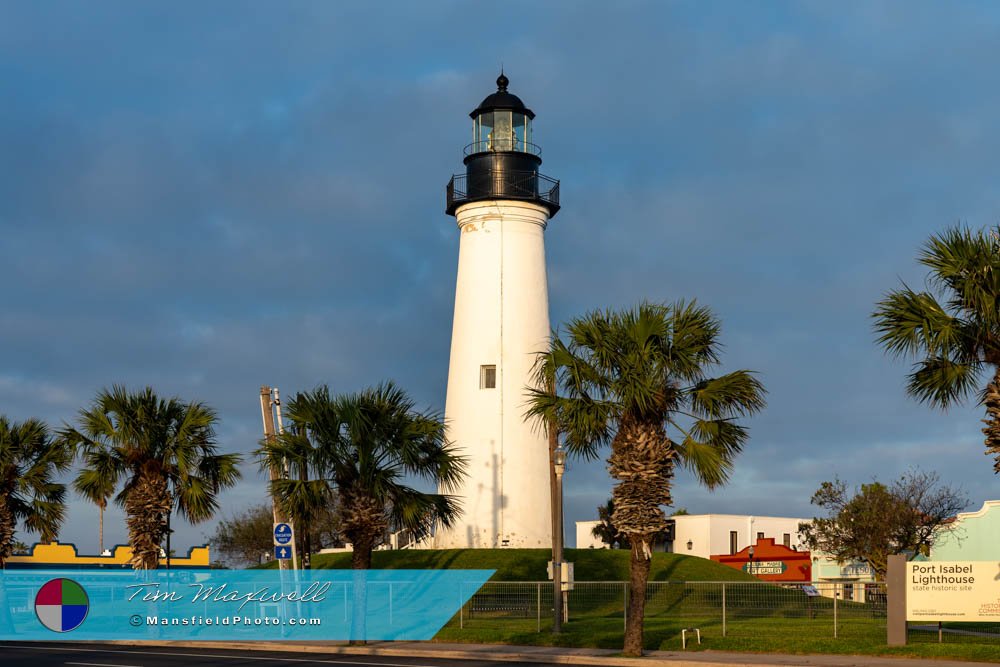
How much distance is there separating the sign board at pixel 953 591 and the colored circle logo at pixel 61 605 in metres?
23.6

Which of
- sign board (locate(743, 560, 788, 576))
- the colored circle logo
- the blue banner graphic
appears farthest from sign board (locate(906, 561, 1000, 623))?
sign board (locate(743, 560, 788, 576))

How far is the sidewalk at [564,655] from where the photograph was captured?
2353 centimetres

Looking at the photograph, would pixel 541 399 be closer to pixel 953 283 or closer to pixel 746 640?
pixel 746 640

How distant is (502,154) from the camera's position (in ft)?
152

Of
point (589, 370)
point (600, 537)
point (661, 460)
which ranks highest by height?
point (589, 370)

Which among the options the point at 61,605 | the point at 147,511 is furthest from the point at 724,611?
the point at 61,605

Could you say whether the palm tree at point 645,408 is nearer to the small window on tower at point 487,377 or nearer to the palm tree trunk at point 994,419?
the palm tree trunk at point 994,419

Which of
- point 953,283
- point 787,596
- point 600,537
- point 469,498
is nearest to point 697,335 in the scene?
point 953,283

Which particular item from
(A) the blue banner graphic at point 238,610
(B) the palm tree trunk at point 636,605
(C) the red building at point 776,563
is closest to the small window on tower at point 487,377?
(A) the blue banner graphic at point 238,610

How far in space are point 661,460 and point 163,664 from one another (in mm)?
11229

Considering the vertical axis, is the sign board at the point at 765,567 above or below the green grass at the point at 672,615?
below

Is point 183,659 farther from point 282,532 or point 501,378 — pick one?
point 501,378

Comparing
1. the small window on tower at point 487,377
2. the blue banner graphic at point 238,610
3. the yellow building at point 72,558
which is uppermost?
the small window on tower at point 487,377

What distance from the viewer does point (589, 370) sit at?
26.1 metres
